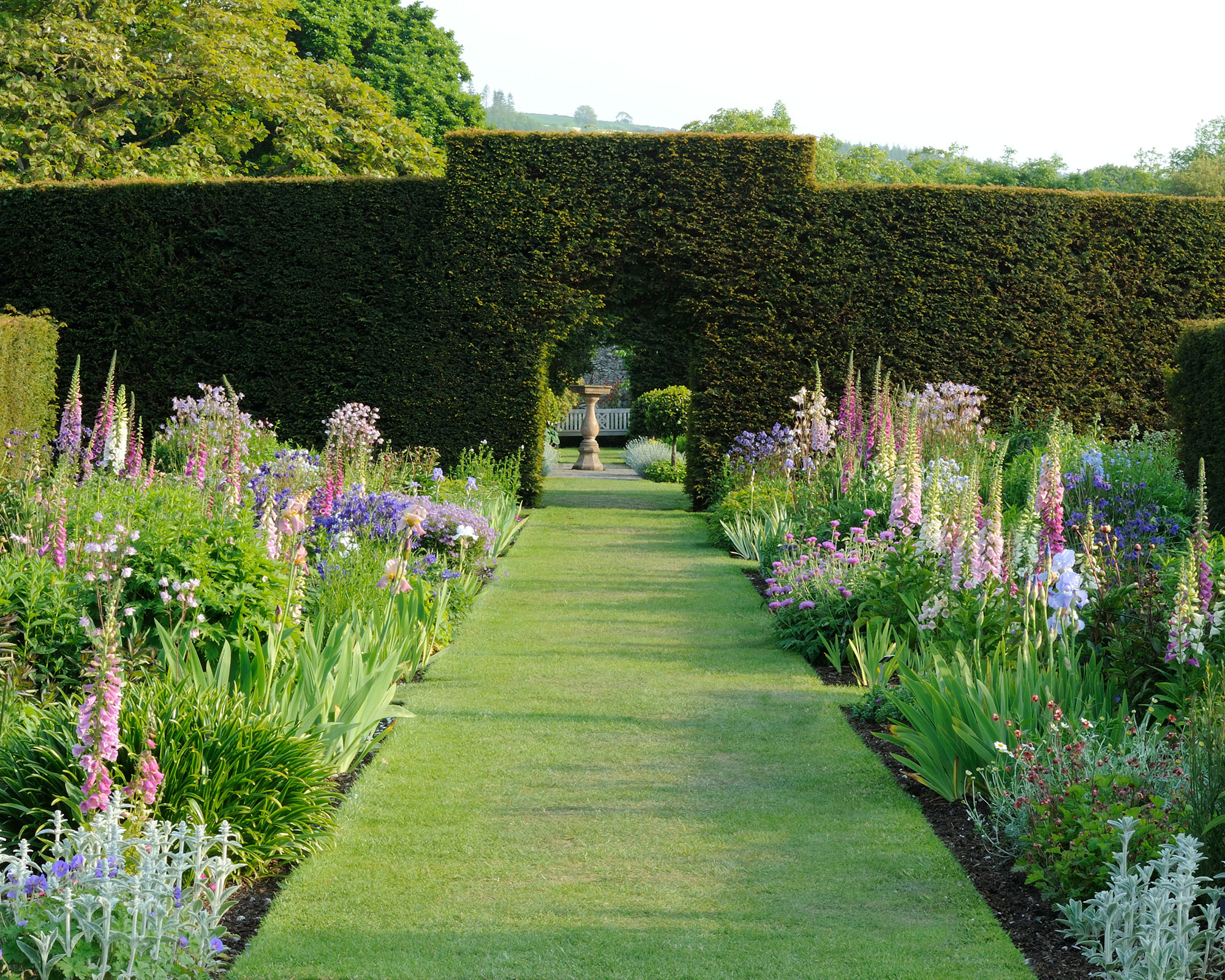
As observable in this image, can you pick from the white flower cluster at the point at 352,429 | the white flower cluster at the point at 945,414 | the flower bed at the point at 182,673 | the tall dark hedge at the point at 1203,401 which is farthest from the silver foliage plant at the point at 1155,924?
the white flower cluster at the point at 352,429

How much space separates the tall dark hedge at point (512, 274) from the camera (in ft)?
45.4

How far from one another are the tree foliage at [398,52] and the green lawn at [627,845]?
22448mm

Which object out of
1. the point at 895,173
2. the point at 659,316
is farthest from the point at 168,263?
the point at 895,173

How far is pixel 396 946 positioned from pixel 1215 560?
4.13 metres

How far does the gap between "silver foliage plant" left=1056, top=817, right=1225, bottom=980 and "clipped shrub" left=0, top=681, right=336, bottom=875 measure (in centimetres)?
247

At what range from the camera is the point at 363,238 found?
1387cm

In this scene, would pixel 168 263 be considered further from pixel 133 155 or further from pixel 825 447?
pixel 825 447

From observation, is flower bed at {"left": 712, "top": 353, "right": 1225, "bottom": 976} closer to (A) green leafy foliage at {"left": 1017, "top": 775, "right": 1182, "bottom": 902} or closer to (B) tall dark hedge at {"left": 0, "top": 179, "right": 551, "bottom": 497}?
(A) green leafy foliage at {"left": 1017, "top": 775, "right": 1182, "bottom": 902}

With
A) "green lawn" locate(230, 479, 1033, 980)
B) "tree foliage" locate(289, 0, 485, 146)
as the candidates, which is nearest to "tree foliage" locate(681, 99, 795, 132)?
"tree foliage" locate(289, 0, 485, 146)

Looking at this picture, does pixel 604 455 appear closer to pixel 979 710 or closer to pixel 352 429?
pixel 352 429

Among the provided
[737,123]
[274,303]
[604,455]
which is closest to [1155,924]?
[274,303]

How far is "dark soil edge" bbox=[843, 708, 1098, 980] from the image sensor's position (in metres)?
3.13

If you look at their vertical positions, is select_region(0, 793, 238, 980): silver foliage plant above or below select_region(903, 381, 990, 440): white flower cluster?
below

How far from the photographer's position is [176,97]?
59.4 feet
